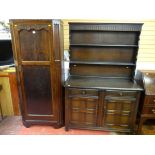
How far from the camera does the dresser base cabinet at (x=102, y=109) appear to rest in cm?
187

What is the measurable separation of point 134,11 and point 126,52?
1866 mm

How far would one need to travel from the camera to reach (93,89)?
1877mm

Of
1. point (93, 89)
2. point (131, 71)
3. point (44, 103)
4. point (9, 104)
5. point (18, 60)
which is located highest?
point (18, 60)

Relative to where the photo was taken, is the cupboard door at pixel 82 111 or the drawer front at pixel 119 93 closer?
the drawer front at pixel 119 93

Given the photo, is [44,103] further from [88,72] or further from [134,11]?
[134,11]

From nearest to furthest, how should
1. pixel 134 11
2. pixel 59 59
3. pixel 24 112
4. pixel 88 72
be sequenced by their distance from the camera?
1. pixel 134 11
2. pixel 59 59
3. pixel 24 112
4. pixel 88 72

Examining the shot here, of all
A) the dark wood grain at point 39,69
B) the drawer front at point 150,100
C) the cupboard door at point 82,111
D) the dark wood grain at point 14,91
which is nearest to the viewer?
the dark wood grain at point 39,69

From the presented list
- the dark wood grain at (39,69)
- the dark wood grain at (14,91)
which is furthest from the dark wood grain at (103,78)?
the dark wood grain at (14,91)

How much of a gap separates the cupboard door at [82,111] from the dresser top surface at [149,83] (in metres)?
0.72

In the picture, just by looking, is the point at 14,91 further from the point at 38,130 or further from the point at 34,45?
the point at 34,45

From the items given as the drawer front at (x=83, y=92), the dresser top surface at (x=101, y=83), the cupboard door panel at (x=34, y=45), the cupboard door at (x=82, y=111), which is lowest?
the cupboard door at (x=82, y=111)

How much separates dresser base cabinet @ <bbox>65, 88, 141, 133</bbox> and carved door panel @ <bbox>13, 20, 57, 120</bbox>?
0.97 ft

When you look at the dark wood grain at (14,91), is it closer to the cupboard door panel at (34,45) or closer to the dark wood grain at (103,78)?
the cupboard door panel at (34,45)
